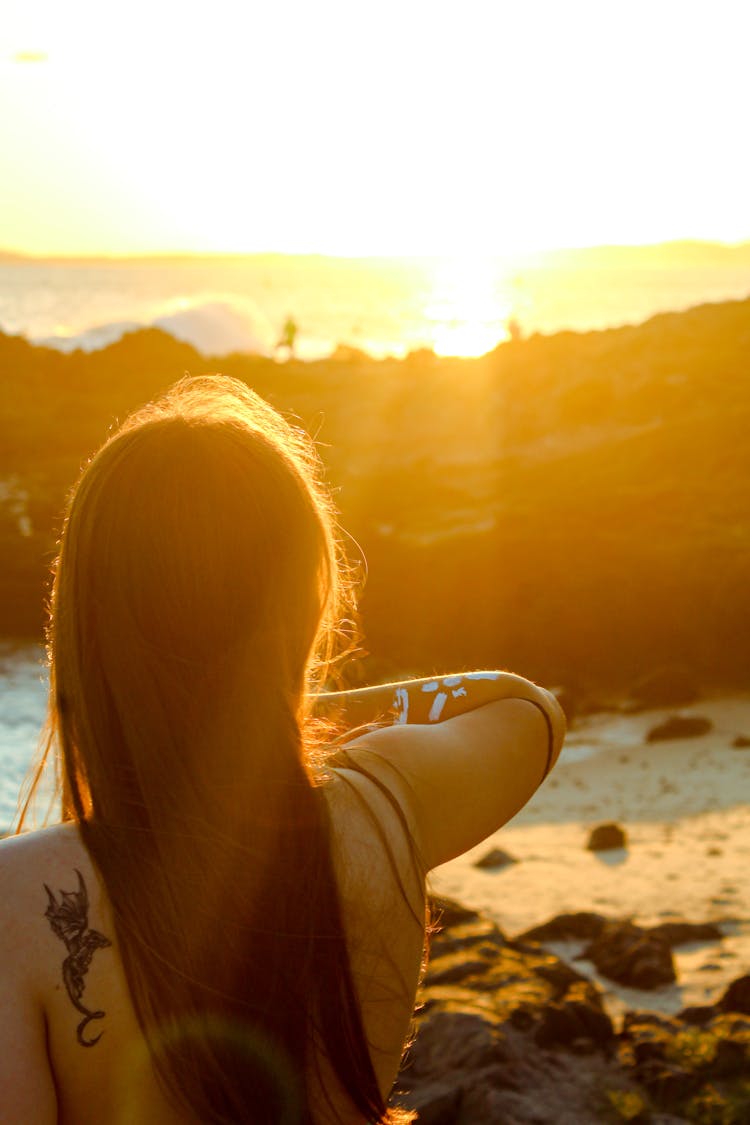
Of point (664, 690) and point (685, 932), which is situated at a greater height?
point (685, 932)

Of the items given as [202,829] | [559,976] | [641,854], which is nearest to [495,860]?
[641,854]

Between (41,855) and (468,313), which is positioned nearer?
(41,855)

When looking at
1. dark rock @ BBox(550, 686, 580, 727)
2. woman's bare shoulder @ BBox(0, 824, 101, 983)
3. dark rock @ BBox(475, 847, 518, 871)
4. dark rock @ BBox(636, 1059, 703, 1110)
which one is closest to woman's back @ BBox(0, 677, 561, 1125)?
woman's bare shoulder @ BBox(0, 824, 101, 983)

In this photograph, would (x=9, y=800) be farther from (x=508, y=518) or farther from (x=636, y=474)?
(x=636, y=474)

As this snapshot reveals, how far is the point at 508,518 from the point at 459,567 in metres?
1.19

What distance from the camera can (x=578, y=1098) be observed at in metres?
3.91

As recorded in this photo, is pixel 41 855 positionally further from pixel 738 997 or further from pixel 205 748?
pixel 738 997

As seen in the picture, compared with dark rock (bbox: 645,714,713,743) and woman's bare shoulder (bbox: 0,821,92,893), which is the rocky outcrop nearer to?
woman's bare shoulder (bbox: 0,821,92,893)

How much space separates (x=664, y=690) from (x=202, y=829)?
36.1 ft

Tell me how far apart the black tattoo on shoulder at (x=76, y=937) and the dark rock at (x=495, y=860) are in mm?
6725

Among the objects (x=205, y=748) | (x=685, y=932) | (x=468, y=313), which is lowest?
(x=685, y=932)

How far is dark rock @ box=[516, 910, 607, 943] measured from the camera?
5945mm

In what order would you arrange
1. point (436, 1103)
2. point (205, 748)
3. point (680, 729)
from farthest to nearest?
point (680, 729) → point (436, 1103) → point (205, 748)

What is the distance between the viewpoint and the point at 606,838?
799cm
